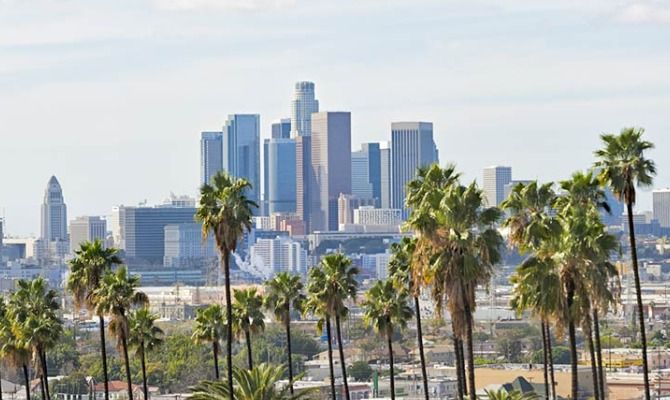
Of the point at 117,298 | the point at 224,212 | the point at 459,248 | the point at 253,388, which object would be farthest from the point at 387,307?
the point at 459,248

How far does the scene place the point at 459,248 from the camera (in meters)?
45.2

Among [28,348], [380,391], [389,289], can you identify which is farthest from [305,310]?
[380,391]

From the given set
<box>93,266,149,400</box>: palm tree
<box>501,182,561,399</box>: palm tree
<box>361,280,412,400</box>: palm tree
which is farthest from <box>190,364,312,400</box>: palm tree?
<box>361,280,412,400</box>: palm tree

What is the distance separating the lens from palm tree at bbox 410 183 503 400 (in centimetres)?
4528

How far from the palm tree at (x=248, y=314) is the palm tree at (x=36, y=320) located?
793cm

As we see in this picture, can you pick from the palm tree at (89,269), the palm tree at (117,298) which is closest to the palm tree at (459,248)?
the palm tree at (117,298)

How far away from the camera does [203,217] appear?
175ft

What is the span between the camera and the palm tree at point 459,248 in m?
45.3

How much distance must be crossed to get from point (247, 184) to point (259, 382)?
8480mm

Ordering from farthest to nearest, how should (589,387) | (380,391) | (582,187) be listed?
(380,391) → (589,387) → (582,187)

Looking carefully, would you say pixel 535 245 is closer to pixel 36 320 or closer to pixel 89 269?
pixel 89 269

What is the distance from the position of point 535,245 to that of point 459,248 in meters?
2.81

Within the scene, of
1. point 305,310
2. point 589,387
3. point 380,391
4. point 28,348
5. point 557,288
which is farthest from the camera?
point 380,391

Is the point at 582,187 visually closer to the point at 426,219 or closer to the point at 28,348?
the point at 426,219
